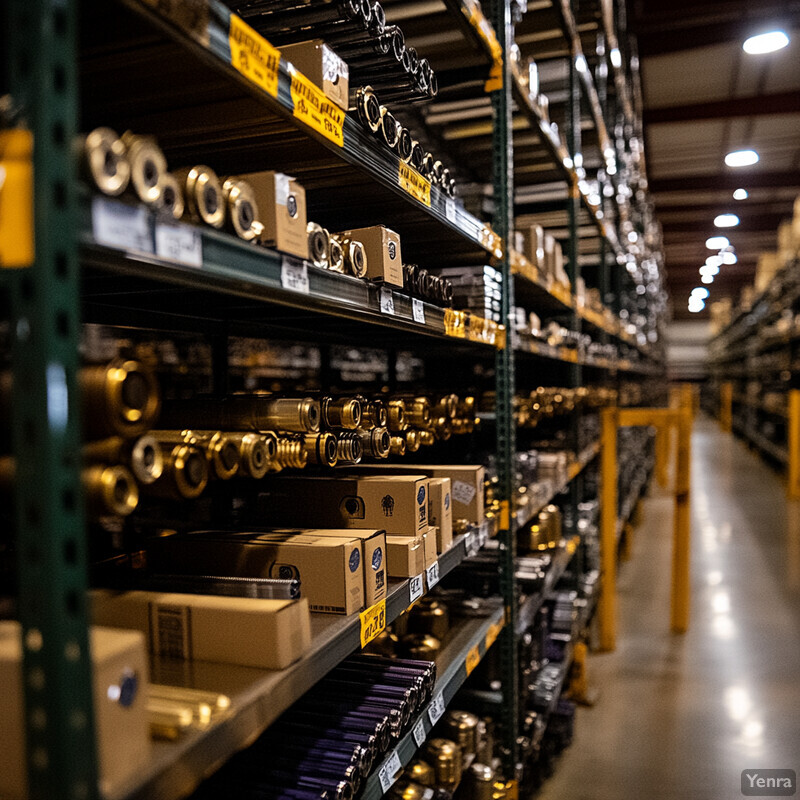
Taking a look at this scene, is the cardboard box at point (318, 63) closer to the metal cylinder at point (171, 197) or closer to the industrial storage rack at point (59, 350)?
the industrial storage rack at point (59, 350)

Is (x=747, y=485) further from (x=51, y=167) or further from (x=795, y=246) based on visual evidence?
(x=51, y=167)

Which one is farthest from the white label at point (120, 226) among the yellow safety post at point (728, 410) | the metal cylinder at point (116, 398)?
the yellow safety post at point (728, 410)

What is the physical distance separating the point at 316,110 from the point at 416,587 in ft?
3.41

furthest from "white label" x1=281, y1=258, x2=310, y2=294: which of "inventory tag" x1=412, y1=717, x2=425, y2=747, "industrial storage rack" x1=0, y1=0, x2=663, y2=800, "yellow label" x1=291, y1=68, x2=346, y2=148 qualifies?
"inventory tag" x1=412, y1=717, x2=425, y2=747

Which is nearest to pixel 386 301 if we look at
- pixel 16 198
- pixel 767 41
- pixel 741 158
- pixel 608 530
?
pixel 16 198

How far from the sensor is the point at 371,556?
142 cm

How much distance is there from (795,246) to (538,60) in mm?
7223

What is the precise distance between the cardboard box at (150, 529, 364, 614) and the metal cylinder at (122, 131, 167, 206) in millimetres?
740

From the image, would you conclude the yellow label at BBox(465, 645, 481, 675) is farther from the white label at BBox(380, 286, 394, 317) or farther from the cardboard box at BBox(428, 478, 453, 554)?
the white label at BBox(380, 286, 394, 317)

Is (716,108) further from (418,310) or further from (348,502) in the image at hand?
(348,502)

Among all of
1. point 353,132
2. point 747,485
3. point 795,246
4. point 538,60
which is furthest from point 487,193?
point 747,485

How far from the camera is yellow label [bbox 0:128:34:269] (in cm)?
68

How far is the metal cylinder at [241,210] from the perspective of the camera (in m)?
1.04

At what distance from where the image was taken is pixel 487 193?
3369 mm
